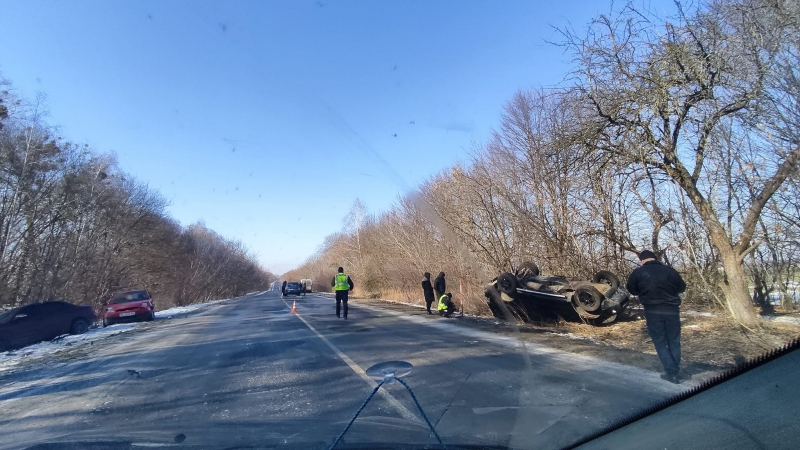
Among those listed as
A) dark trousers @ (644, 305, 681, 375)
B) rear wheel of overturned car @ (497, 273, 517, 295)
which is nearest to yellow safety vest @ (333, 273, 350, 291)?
rear wheel of overturned car @ (497, 273, 517, 295)

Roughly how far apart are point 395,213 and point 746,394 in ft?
89.7

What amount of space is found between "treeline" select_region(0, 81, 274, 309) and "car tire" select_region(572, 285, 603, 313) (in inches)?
932

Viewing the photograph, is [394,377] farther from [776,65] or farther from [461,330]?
[461,330]

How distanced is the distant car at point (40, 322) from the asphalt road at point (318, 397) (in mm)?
7564

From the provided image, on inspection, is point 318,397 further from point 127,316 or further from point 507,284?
point 127,316

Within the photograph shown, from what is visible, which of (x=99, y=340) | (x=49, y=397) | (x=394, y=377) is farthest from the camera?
(x=99, y=340)

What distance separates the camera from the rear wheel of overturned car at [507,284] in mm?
12633

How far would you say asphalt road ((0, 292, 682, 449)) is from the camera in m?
4.55

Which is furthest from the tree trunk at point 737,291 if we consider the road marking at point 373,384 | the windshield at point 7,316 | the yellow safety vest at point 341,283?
the windshield at point 7,316

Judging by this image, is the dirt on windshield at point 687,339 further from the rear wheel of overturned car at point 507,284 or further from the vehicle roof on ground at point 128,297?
the vehicle roof on ground at point 128,297

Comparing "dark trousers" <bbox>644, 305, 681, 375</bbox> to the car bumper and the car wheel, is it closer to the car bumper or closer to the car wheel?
the car wheel

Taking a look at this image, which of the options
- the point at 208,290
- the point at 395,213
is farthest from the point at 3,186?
the point at 208,290

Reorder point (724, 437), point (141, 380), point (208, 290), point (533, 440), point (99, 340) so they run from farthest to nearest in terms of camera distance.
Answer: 1. point (208, 290)
2. point (99, 340)
3. point (141, 380)
4. point (533, 440)
5. point (724, 437)

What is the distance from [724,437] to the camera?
3.08m
